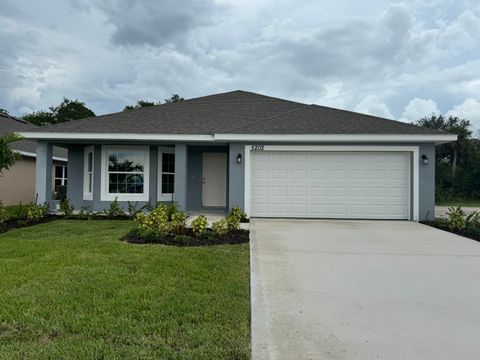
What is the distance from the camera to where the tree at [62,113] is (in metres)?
41.6

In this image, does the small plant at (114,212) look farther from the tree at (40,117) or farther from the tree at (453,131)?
the tree at (40,117)

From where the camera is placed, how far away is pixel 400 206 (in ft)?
36.4

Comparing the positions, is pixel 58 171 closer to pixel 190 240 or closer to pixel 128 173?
pixel 128 173

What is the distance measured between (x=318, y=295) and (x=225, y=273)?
Result: 1338 mm

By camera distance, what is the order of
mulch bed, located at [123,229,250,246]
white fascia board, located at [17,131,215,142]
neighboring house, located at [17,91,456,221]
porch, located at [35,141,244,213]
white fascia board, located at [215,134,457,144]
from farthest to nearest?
1. porch, located at [35,141,244,213]
2. white fascia board, located at [17,131,215,142]
3. neighboring house, located at [17,91,456,221]
4. white fascia board, located at [215,134,457,144]
5. mulch bed, located at [123,229,250,246]

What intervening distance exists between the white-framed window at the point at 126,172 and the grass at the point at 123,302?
6081 millimetres

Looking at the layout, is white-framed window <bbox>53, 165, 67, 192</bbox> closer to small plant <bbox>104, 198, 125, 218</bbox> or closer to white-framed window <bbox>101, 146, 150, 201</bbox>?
white-framed window <bbox>101, 146, 150, 201</bbox>

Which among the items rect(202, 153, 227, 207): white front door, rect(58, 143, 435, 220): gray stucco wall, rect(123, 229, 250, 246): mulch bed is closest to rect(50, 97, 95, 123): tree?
rect(58, 143, 435, 220): gray stucco wall

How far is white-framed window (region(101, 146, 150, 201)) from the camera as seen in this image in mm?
12516

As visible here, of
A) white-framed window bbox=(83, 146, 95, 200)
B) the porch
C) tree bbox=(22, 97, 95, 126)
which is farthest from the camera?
tree bbox=(22, 97, 95, 126)

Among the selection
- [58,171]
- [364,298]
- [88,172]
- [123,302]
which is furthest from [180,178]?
[58,171]

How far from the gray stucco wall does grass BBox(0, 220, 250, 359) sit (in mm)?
4873

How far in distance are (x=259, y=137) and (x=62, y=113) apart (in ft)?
126

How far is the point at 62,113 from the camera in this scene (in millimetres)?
42000
